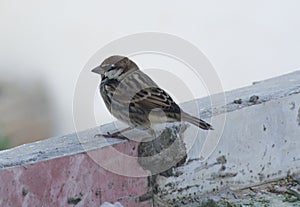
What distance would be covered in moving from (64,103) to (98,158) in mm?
3714

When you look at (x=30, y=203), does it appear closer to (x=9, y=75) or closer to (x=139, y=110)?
(x=139, y=110)

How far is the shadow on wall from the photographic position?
222 inches

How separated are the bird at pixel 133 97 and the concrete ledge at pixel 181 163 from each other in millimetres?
85

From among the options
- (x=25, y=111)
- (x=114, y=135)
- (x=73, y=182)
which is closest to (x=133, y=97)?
(x=114, y=135)

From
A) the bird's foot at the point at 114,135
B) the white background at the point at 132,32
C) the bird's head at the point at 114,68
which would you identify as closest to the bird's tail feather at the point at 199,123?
the bird's foot at the point at 114,135

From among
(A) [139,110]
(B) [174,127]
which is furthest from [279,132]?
(A) [139,110]

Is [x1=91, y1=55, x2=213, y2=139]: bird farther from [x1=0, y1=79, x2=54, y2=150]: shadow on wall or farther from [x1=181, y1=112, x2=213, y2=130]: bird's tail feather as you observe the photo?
[x1=0, y1=79, x2=54, y2=150]: shadow on wall

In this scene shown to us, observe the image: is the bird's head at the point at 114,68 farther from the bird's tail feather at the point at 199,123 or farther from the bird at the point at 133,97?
the bird's tail feather at the point at 199,123

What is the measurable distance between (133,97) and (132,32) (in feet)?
8.51

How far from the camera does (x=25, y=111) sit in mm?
5871

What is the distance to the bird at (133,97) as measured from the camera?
261 centimetres

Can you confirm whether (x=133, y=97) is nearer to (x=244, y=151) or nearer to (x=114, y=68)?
(x=114, y=68)

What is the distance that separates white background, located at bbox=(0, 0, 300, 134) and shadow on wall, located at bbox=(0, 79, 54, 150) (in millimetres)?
70

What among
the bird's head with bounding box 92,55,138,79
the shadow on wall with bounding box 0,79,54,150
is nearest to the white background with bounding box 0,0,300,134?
the shadow on wall with bounding box 0,79,54,150
